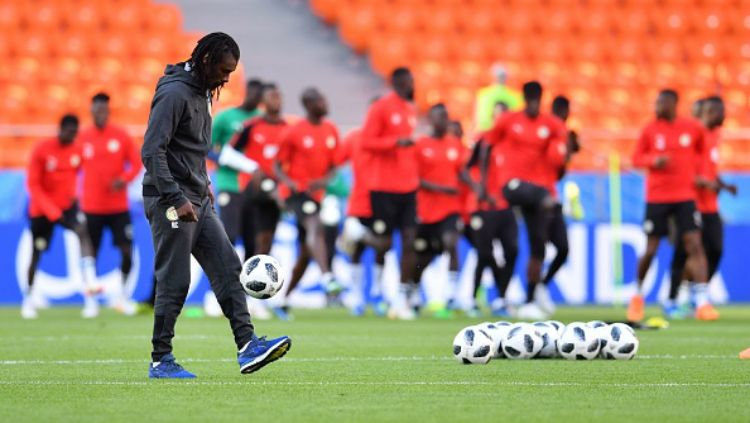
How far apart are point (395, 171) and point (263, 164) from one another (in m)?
1.56

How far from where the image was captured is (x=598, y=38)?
28141 mm

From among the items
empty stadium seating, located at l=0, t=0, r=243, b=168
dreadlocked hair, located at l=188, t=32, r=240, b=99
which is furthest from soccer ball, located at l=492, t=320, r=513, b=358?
empty stadium seating, located at l=0, t=0, r=243, b=168

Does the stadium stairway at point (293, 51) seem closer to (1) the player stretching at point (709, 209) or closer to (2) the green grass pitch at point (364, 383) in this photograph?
(1) the player stretching at point (709, 209)

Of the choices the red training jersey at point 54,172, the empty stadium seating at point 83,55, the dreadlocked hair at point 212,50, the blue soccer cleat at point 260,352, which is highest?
the empty stadium seating at point 83,55

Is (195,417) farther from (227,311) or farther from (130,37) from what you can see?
(130,37)

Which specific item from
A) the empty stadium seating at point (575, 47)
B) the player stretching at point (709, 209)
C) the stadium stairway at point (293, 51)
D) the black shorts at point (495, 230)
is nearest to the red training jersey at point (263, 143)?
the black shorts at point (495, 230)

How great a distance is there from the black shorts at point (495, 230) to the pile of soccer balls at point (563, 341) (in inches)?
283

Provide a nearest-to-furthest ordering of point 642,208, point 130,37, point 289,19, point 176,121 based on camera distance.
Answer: point 176,121 → point 642,208 → point 130,37 → point 289,19

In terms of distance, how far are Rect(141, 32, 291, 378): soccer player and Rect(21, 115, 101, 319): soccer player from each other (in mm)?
8642

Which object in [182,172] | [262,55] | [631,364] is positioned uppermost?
[262,55]

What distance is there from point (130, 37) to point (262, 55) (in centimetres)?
256

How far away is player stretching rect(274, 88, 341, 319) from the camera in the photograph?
16469 mm

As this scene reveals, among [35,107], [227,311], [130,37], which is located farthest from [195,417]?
[130,37]

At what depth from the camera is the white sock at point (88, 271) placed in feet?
56.0
